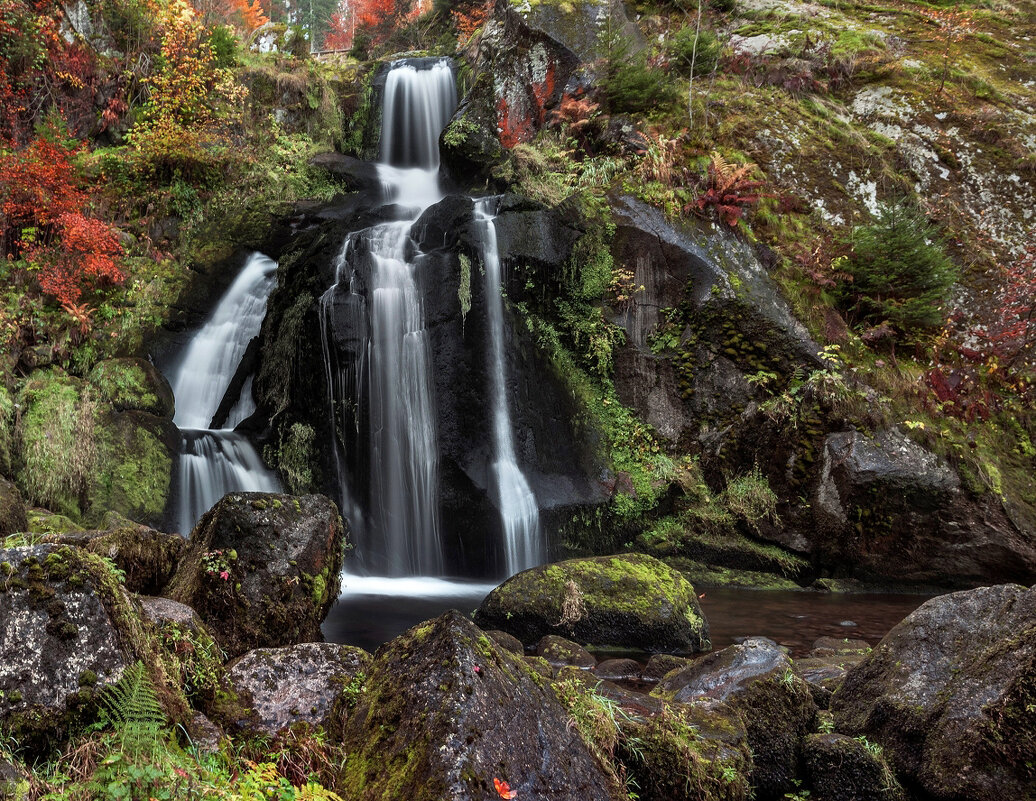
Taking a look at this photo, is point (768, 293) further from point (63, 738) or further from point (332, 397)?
point (63, 738)

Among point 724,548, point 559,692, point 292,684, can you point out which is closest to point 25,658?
point 292,684

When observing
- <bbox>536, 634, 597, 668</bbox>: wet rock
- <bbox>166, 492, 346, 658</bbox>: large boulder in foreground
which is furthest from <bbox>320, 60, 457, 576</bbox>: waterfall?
<bbox>166, 492, 346, 658</bbox>: large boulder in foreground

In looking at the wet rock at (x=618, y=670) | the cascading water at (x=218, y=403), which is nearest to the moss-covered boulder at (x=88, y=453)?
the cascading water at (x=218, y=403)

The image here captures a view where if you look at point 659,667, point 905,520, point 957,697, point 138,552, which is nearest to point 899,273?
point 905,520

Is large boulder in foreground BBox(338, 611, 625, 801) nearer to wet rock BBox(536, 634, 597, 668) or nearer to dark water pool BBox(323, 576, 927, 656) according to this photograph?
wet rock BBox(536, 634, 597, 668)

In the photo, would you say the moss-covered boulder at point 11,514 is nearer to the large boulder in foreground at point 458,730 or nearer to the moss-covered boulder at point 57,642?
the moss-covered boulder at point 57,642

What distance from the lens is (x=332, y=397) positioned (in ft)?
34.7

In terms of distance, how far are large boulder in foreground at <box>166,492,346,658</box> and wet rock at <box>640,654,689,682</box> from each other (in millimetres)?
2921

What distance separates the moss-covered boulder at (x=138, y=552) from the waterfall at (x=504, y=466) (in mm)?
5508

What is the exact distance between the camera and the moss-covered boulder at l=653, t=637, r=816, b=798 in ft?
11.6

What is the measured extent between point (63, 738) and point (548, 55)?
16069 mm

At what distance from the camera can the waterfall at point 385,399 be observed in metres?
10.2

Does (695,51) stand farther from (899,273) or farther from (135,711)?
(135,711)

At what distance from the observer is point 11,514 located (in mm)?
6609
